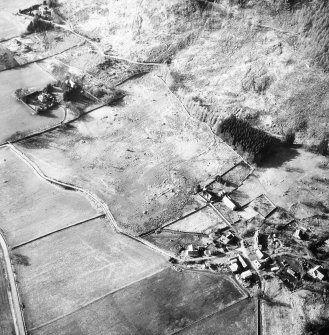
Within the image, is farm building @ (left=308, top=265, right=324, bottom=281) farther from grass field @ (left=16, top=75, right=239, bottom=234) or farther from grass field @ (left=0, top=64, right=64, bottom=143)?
grass field @ (left=0, top=64, right=64, bottom=143)

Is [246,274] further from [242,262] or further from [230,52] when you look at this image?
[230,52]

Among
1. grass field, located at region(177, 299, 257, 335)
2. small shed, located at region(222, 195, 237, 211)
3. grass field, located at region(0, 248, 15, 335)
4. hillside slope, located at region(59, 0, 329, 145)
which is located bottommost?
grass field, located at region(0, 248, 15, 335)

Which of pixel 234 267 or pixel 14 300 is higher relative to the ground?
pixel 234 267

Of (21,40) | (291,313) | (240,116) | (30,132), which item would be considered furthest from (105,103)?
(291,313)

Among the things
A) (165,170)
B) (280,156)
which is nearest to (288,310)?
(280,156)

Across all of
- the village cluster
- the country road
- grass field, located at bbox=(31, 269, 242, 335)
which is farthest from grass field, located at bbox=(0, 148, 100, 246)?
the village cluster

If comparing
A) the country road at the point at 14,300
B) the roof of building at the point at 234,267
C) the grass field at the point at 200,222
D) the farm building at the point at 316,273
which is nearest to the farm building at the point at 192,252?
the grass field at the point at 200,222
